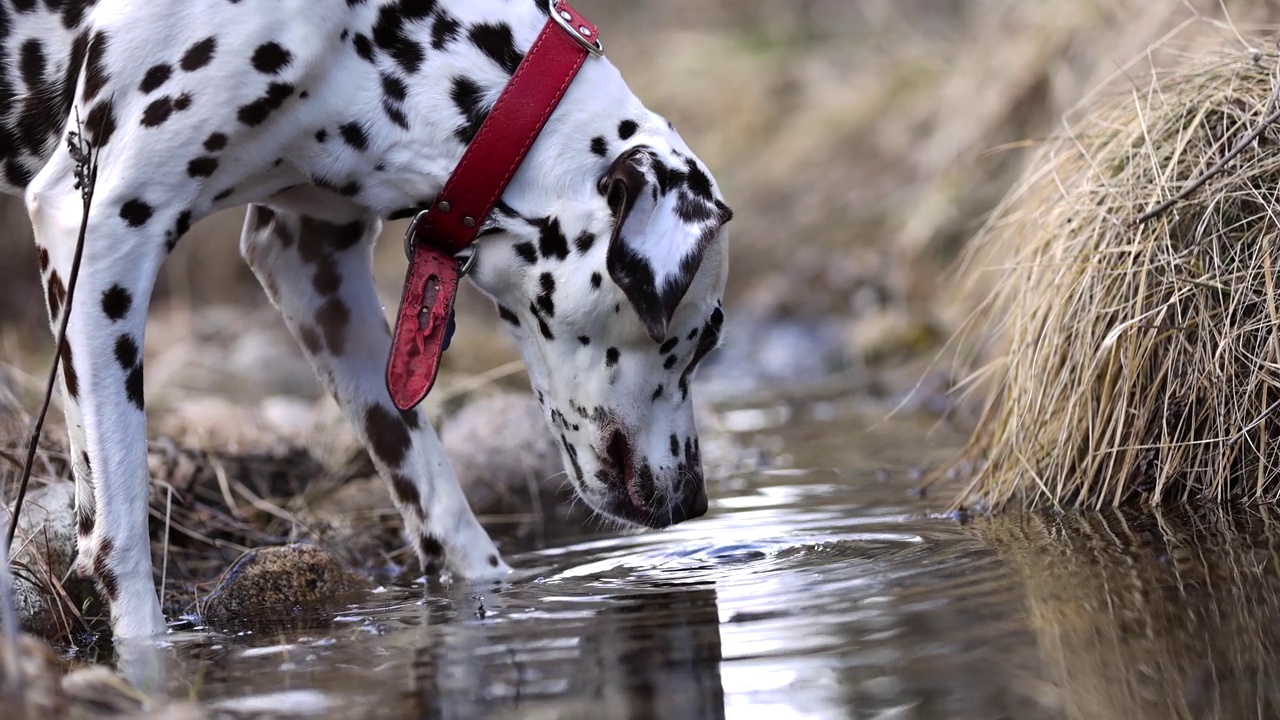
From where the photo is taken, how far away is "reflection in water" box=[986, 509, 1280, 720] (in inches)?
73.0

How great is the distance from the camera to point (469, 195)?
9.82ft

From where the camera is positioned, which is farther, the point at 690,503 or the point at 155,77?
the point at 690,503

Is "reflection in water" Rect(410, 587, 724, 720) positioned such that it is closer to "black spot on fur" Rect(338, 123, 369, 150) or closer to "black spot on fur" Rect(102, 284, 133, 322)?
"black spot on fur" Rect(102, 284, 133, 322)

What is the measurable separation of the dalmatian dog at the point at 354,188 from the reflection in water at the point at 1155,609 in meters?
0.91

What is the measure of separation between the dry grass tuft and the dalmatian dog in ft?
3.05

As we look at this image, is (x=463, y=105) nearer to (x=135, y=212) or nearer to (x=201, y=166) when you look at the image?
(x=201, y=166)

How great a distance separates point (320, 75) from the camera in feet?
9.55

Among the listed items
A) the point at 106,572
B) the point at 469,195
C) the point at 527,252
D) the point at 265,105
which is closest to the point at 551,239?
the point at 527,252

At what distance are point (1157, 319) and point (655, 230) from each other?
50.2 inches

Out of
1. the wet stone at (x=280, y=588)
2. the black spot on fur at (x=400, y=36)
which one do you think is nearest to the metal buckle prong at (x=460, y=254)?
the black spot on fur at (x=400, y=36)

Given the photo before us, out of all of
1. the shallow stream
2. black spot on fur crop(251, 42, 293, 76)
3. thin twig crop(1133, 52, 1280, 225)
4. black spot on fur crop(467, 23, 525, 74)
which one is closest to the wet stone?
the shallow stream

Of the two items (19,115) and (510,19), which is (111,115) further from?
(510,19)

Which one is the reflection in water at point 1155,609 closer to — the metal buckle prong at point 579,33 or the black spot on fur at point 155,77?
the metal buckle prong at point 579,33

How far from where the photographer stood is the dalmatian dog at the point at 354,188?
2.81 metres
